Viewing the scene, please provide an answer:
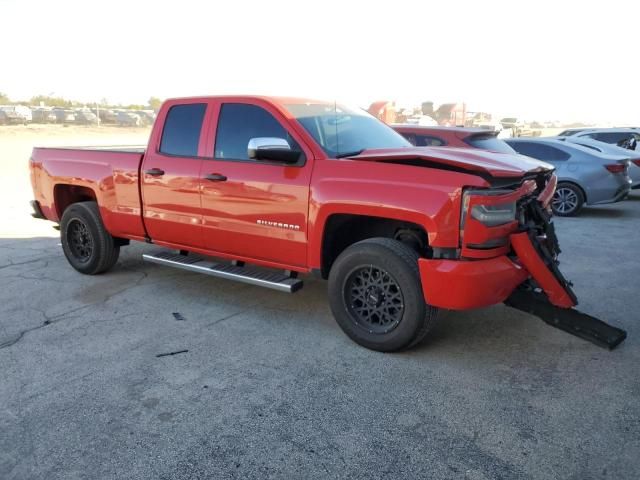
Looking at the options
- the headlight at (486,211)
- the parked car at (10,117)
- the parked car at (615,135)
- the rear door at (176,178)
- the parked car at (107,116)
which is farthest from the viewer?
the parked car at (107,116)

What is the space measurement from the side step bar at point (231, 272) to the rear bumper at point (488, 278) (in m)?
1.24

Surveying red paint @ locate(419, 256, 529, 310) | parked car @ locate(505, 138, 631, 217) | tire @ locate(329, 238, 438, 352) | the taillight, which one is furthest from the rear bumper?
the taillight

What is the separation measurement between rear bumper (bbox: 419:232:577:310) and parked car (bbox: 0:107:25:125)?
4332 cm

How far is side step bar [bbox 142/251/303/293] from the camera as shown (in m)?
4.55

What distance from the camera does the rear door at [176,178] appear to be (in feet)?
16.9

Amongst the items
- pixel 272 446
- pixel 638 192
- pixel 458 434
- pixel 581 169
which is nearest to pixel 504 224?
pixel 458 434

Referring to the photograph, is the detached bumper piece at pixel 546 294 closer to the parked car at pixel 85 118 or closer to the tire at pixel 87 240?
the tire at pixel 87 240

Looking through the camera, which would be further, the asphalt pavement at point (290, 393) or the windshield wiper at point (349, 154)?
the windshield wiper at point (349, 154)

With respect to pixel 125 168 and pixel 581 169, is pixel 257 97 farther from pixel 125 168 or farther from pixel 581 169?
pixel 581 169

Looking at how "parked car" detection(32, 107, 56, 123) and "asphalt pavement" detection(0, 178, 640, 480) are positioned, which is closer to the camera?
"asphalt pavement" detection(0, 178, 640, 480)

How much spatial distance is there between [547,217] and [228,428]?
2883mm

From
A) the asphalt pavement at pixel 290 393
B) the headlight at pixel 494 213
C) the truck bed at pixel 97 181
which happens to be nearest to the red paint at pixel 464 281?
the headlight at pixel 494 213

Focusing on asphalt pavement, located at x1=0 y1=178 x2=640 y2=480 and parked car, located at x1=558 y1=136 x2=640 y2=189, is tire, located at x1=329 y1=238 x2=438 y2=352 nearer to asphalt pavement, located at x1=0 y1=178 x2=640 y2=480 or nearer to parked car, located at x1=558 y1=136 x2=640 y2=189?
asphalt pavement, located at x1=0 y1=178 x2=640 y2=480

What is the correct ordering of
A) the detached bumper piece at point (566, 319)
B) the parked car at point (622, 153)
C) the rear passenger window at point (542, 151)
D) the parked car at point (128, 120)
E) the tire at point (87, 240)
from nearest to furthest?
1. the detached bumper piece at point (566, 319)
2. the tire at point (87, 240)
3. the rear passenger window at point (542, 151)
4. the parked car at point (622, 153)
5. the parked car at point (128, 120)
